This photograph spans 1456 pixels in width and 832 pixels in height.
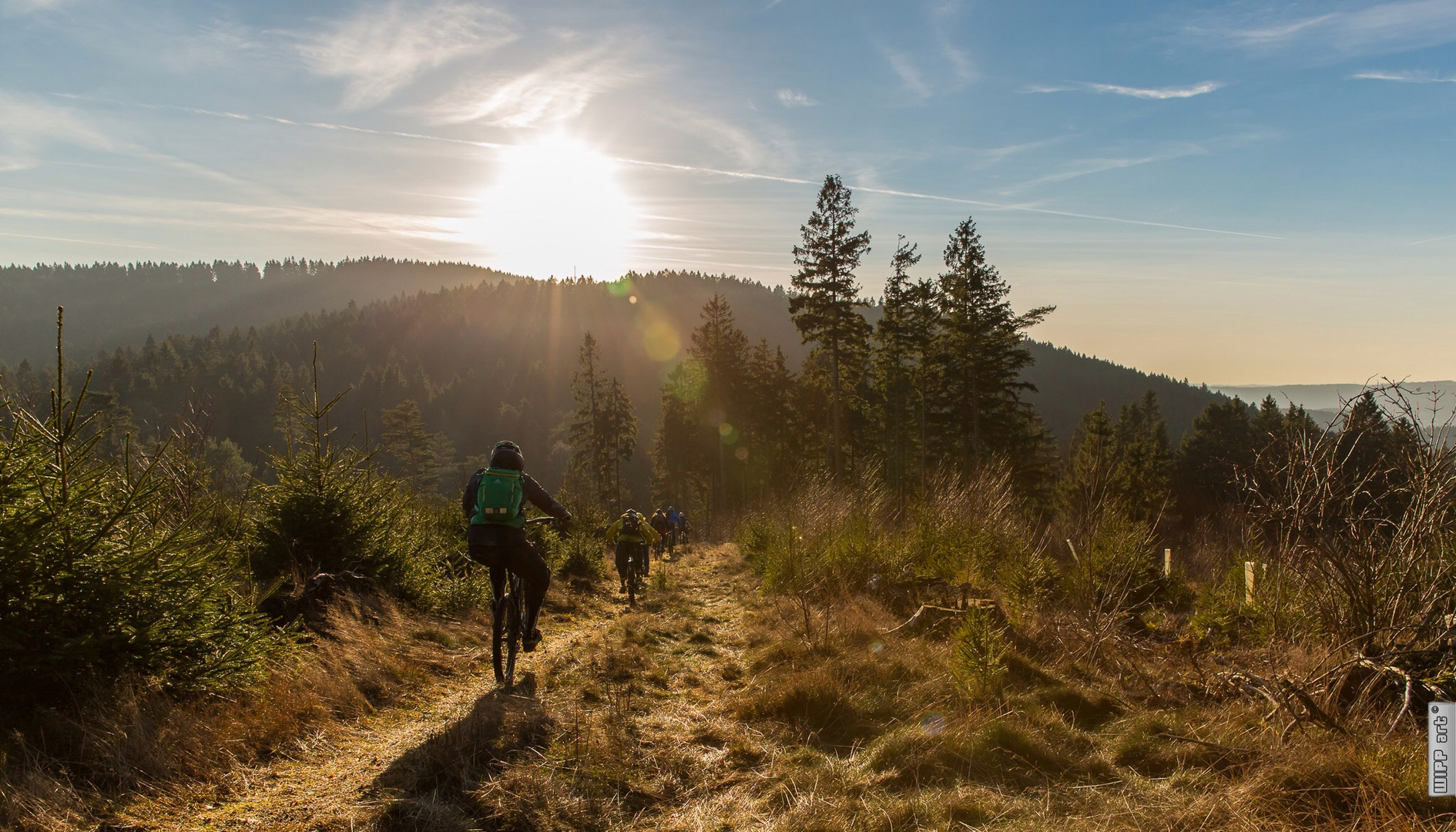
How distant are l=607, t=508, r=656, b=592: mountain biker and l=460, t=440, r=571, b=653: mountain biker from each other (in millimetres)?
5961

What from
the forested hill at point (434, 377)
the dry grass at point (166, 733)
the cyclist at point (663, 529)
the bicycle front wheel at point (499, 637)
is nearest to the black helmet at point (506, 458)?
the bicycle front wheel at point (499, 637)

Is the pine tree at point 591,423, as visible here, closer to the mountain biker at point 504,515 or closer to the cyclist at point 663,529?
the cyclist at point 663,529

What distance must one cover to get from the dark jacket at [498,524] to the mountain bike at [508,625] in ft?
0.74

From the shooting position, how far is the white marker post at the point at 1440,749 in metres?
3.15

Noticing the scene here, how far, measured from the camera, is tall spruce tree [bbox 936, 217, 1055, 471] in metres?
31.5

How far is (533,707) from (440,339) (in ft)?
622

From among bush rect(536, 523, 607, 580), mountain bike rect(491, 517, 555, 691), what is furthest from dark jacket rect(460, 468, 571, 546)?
bush rect(536, 523, 607, 580)

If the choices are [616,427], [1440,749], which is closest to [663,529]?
[1440,749]

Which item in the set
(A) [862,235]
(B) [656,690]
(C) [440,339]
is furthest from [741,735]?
(C) [440,339]

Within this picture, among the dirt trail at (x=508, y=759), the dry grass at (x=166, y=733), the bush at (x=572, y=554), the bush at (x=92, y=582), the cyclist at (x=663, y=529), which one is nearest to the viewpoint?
the dry grass at (x=166, y=733)

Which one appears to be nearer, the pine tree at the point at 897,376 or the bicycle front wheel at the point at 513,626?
the bicycle front wheel at the point at 513,626

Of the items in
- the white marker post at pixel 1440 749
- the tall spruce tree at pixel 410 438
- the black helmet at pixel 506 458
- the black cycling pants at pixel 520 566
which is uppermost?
the black helmet at pixel 506 458

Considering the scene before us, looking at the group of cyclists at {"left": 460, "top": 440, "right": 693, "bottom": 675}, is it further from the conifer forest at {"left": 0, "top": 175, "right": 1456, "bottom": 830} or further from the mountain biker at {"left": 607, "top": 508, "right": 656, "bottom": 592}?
the mountain biker at {"left": 607, "top": 508, "right": 656, "bottom": 592}

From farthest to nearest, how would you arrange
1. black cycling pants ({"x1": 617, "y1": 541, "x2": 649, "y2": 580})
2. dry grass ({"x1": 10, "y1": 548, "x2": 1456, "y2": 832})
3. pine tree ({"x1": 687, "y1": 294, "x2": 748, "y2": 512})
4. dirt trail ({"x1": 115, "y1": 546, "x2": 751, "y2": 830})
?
pine tree ({"x1": 687, "y1": 294, "x2": 748, "y2": 512})
black cycling pants ({"x1": 617, "y1": 541, "x2": 649, "y2": 580})
dirt trail ({"x1": 115, "y1": 546, "x2": 751, "y2": 830})
dry grass ({"x1": 10, "y1": 548, "x2": 1456, "y2": 832})
